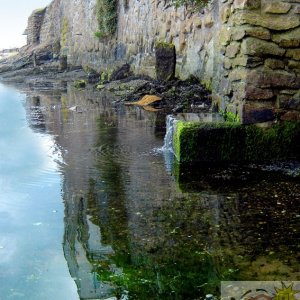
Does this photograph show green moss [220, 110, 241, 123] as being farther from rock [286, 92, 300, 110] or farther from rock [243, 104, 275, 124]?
rock [286, 92, 300, 110]

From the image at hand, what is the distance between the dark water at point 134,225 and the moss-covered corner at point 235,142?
208mm

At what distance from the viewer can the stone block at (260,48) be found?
13.3 ft

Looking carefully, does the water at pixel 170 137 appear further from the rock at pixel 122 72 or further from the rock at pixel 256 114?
the rock at pixel 122 72

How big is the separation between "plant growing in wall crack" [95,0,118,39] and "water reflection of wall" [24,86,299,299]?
9.41m

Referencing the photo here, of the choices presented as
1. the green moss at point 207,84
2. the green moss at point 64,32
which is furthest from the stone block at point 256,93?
the green moss at point 64,32

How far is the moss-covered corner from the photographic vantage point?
13.5ft

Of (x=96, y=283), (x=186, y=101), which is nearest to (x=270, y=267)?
(x=96, y=283)

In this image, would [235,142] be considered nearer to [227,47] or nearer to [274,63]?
[274,63]

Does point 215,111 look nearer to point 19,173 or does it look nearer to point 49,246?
point 19,173

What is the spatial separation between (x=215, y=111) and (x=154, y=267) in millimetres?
3312

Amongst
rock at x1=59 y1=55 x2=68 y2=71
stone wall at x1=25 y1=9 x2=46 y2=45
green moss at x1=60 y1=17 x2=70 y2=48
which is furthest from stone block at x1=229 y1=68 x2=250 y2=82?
stone wall at x1=25 y1=9 x2=46 y2=45

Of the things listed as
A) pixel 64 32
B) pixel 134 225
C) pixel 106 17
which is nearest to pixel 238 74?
pixel 134 225

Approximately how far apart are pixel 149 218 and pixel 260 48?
197cm

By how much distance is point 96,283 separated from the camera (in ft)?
6.55
